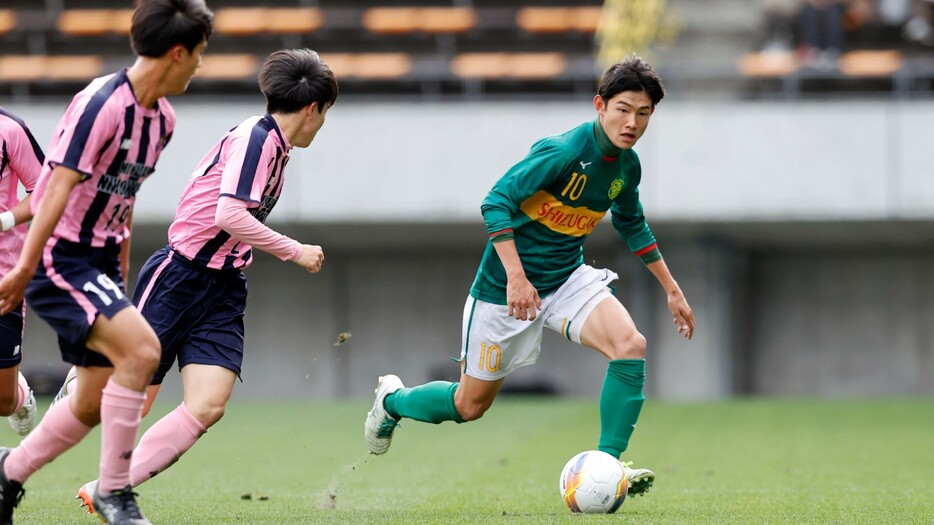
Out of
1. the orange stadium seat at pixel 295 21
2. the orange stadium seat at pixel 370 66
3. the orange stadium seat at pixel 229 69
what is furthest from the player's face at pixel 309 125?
the orange stadium seat at pixel 295 21

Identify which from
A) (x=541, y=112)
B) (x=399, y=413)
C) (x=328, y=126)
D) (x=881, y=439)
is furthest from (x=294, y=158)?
(x=399, y=413)

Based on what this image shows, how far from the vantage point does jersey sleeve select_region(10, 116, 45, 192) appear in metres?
5.36

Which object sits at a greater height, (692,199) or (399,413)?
(692,199)

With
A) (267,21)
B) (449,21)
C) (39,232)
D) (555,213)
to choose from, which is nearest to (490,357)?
(555,213)

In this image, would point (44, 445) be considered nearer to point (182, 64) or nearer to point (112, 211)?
point (112, 211)

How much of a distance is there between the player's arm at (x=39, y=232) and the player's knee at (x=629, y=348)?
2.44m

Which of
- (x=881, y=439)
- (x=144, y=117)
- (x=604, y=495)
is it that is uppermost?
(x=144, y=117)

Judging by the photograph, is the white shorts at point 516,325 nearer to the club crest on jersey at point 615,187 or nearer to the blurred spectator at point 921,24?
the club crest on jersey at point 615,187

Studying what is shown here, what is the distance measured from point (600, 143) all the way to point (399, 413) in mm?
1663

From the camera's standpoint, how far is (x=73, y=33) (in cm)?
2119

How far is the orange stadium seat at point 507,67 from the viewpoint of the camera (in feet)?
62.9

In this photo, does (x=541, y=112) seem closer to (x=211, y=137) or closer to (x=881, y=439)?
(x=211, y=137)

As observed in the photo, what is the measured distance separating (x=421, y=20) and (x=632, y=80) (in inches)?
639

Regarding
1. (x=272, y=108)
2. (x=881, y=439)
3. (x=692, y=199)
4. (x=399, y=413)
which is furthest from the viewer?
(x=692, y=199)
